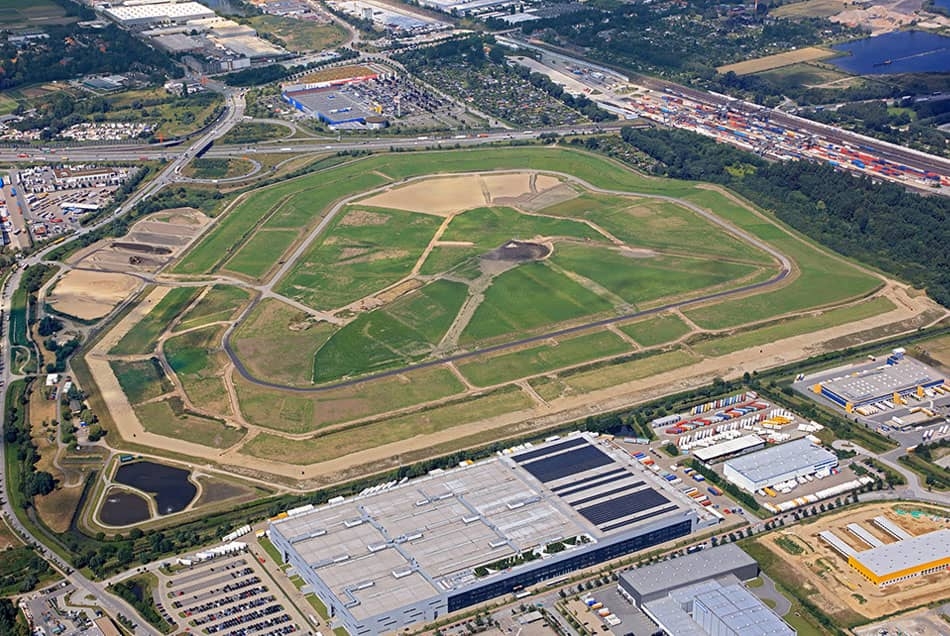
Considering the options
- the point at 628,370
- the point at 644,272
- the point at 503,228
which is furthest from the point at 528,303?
the point at 503,228

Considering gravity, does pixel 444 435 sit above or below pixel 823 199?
below

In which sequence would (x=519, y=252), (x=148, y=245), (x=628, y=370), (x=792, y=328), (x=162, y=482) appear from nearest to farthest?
1. (x=162, y=482)
2. (x=628, y=370)
3. (x=792, y=328)
4. (x=519, y=252)
5. (x=148, y=245)

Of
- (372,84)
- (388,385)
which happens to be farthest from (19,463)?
(372,84)

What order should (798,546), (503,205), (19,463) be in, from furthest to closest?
(503,205) < (19,463) < (798,546)

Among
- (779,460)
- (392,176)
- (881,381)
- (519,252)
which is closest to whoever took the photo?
(779,460)

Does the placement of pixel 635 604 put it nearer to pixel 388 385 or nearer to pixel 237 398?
pixel 388 385

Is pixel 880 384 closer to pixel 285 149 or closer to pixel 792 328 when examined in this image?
pixel 792 328

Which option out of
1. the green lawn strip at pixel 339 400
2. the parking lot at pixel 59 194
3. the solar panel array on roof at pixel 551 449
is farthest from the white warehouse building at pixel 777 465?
the parking lot at pixel 59 194
